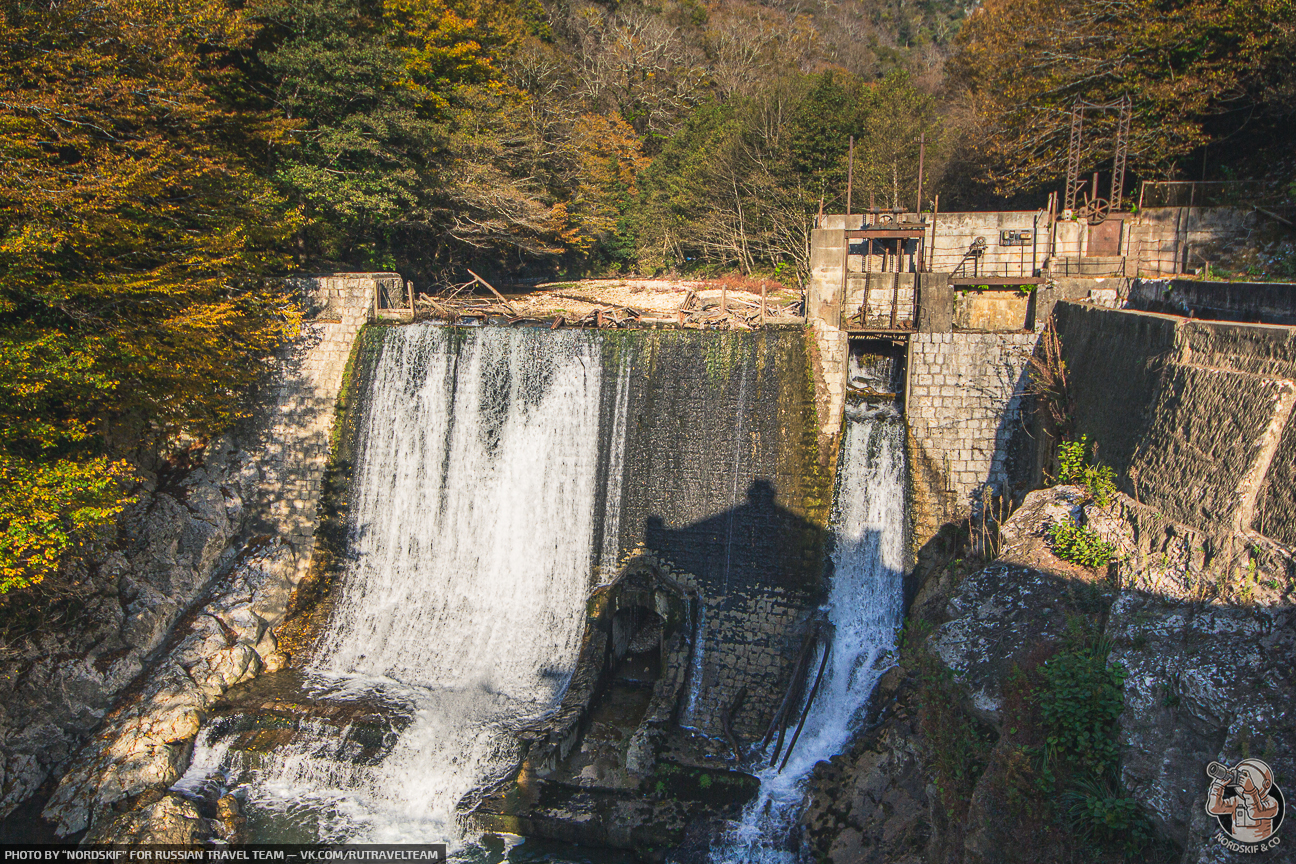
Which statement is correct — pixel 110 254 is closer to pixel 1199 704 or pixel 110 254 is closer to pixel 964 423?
pixel 964 423

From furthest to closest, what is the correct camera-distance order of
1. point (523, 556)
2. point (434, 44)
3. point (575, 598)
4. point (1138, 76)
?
point (434, 44) → point (1138, 76) → point (523, 556) → point (575, 598)

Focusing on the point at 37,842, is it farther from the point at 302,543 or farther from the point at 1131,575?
the point at 1131,575

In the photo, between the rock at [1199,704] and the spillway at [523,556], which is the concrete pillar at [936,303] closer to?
the spillway at [523,556]

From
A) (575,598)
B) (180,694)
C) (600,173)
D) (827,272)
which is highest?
(600,173)

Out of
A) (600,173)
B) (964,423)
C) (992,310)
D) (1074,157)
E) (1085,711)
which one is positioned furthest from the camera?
(600,173)

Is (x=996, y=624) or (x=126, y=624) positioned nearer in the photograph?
(x=996, y=624)

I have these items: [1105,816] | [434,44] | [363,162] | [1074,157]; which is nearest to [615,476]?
[1105,816]
